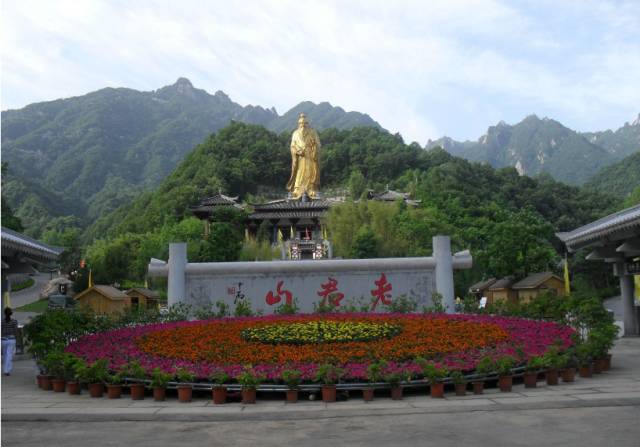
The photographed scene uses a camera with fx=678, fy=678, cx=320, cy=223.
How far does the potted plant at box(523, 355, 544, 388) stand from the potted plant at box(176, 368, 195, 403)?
4.30 metres

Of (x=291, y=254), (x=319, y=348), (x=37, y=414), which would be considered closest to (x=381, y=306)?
(x=319, y=348)

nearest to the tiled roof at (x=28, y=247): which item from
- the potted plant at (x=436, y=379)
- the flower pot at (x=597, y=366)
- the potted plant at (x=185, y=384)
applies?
the potted plant at (x=185, y=384)

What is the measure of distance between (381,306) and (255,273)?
2.82 m

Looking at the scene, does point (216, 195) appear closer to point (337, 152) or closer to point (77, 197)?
point (337, 152)

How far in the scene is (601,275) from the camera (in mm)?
41062

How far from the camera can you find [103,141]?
4254 inches

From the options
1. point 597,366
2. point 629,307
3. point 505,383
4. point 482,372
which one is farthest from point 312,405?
point 629,307

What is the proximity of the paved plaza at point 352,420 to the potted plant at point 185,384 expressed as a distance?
121mm

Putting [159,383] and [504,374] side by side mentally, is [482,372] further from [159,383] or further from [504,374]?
[159,383]

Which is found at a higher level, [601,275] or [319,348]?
[601,275]

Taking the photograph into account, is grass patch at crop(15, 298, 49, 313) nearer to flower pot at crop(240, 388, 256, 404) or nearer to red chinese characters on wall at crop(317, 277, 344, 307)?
red chinese characters on wall at crop(317, 277, 344, 307)

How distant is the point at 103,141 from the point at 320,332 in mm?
104169

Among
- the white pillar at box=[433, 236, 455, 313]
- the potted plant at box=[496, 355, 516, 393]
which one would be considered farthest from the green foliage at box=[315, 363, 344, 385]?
the white pillar at box=[433, 236, 455, 313]

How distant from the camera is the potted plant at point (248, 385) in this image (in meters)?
8.09
